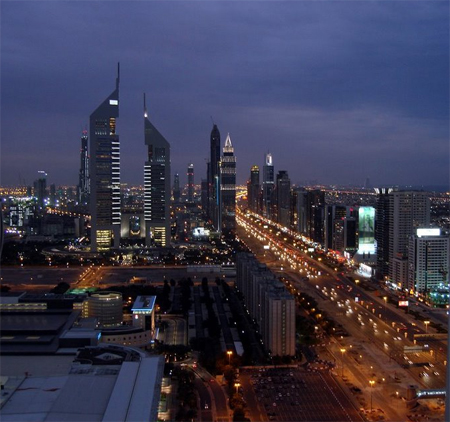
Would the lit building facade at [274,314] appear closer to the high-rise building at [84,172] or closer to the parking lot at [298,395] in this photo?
the parking lot at [298,395]

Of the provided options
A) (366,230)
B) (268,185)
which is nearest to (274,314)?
(366,230)

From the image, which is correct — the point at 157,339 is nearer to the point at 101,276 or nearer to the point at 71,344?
the point at 71,344

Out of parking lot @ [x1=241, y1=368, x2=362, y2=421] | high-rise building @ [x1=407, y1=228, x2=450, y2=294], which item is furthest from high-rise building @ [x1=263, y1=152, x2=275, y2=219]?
parking lot @ [x1=241, y1=368, x2=362, y2=421]

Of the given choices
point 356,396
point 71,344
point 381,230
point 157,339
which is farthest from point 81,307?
point 381,230

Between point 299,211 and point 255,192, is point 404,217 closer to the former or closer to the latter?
point 299,211

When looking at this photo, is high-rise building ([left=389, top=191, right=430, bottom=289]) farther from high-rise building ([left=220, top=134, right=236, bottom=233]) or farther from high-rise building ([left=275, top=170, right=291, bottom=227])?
high-rise building ([left=275, top=170, right=291, bottom=227])

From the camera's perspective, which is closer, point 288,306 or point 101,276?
point 288,306
